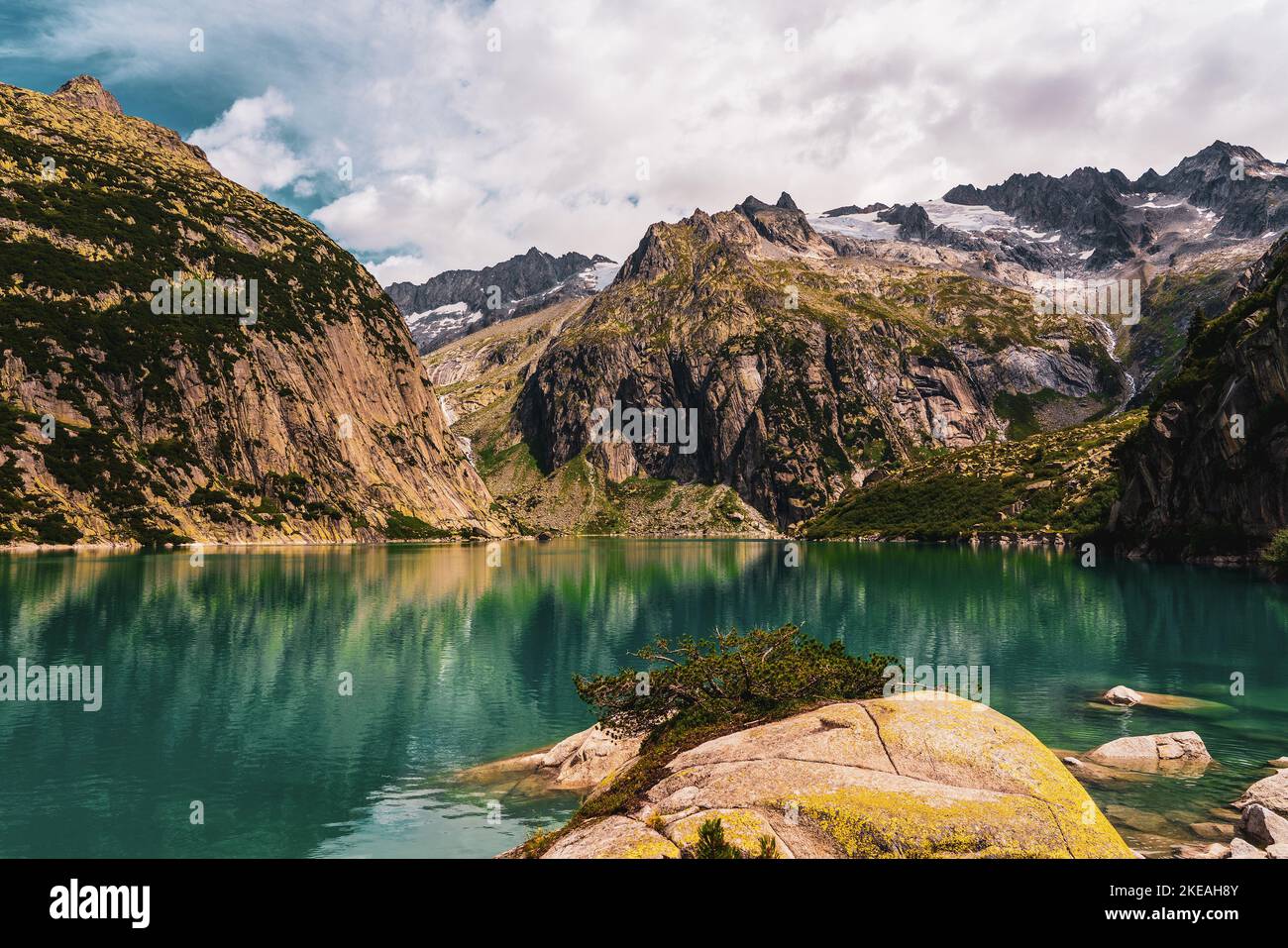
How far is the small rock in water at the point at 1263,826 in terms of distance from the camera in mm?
22609

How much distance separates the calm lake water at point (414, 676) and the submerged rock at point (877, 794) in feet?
36.8

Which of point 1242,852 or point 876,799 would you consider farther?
point 1242,852

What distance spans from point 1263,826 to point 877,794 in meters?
17.1

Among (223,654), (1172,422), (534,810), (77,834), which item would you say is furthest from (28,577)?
(1172,422)

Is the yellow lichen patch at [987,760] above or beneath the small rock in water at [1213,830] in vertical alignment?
above

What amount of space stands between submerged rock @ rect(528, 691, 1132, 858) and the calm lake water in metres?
11.2

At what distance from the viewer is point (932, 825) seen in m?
14.6

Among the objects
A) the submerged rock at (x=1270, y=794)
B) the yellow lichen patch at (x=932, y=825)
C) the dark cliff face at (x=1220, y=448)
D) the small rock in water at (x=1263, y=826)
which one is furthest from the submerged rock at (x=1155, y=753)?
the dark cliff face at (x=1220, y=448)

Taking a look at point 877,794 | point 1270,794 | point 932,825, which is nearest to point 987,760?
point 877,794

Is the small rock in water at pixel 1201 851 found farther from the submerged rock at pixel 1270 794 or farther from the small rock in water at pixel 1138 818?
the submerged rock at pixel 1270 794

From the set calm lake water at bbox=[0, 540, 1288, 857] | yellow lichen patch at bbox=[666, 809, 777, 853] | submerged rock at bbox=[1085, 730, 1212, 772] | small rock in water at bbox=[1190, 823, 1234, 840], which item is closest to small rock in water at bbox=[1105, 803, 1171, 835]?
calm lake water at bbox=[0, 540, 1288, 857]

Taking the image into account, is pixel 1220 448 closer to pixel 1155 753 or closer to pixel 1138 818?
pixel 1155 753
